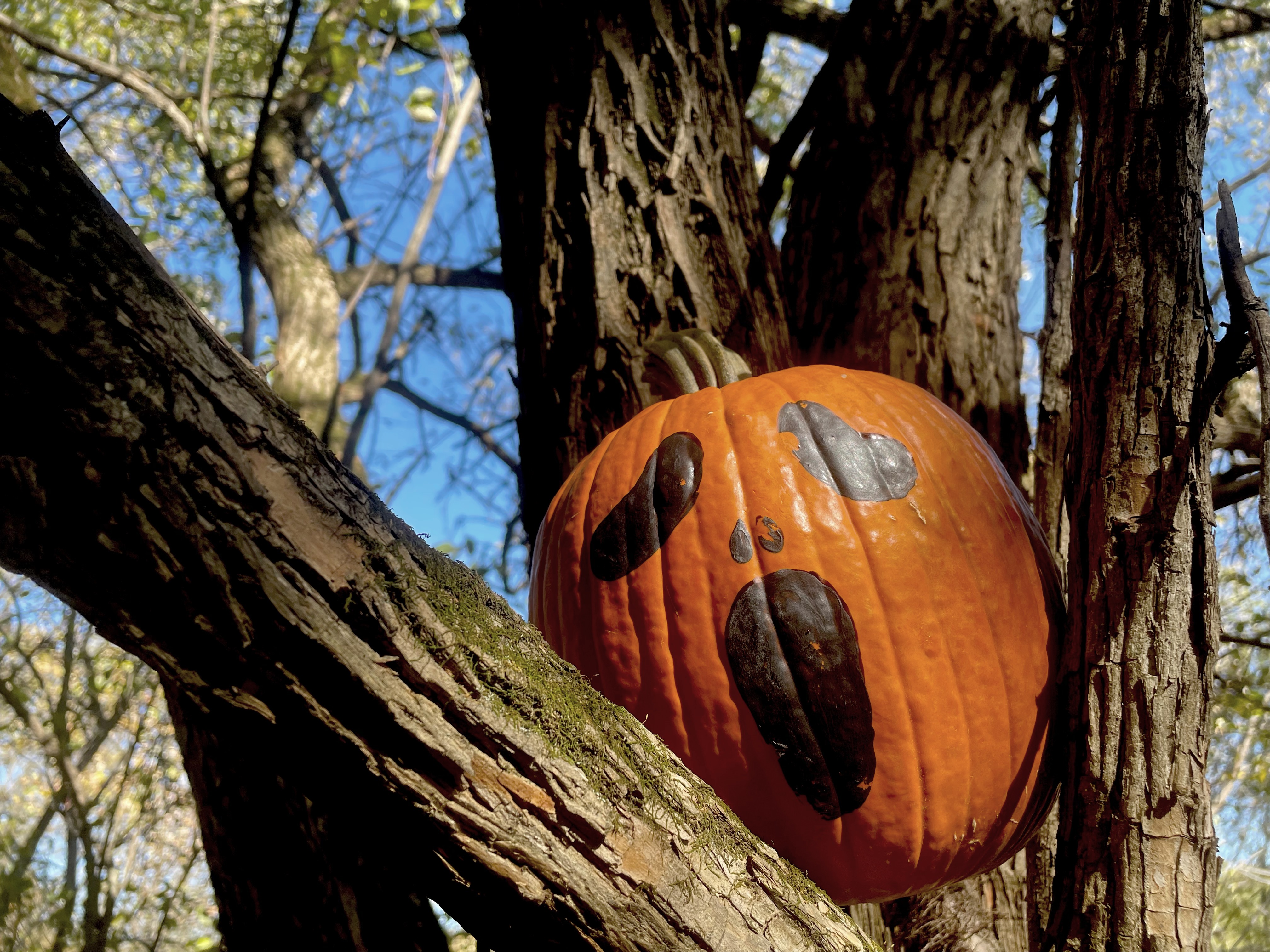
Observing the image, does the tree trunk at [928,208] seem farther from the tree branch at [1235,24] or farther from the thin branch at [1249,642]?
the tree branch at [1235,24]

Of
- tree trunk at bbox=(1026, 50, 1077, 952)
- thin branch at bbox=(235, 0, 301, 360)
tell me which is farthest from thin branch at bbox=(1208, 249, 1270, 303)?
thin branch at bbox=(235, 0, 301, 360)

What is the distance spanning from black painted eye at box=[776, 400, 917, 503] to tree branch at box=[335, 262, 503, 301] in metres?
2.41

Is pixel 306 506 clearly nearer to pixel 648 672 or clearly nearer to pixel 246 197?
pixel 648 672

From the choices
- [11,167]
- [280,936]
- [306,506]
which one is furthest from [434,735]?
[280,936]

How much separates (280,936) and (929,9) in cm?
213

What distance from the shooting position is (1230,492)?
5.82 feet

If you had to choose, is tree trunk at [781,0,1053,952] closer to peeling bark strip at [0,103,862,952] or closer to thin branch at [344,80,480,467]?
peeling bark strip at [0,103,862,952]

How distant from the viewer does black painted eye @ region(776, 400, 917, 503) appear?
3.84ft

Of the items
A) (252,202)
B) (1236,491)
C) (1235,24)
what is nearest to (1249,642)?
(1236,491)

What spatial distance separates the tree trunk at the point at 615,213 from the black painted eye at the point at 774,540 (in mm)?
544

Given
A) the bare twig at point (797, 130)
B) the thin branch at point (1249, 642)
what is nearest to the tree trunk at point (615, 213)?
the bare twig at point (797, 130)

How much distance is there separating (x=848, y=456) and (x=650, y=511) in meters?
0.28

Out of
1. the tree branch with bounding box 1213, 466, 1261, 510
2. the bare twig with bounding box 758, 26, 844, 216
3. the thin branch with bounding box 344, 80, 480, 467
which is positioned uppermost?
the thin branch with bounding box 344, 80, 480, 467

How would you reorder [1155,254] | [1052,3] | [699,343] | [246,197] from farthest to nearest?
[246,197], [1052,3], [699,343], [1155,254]
